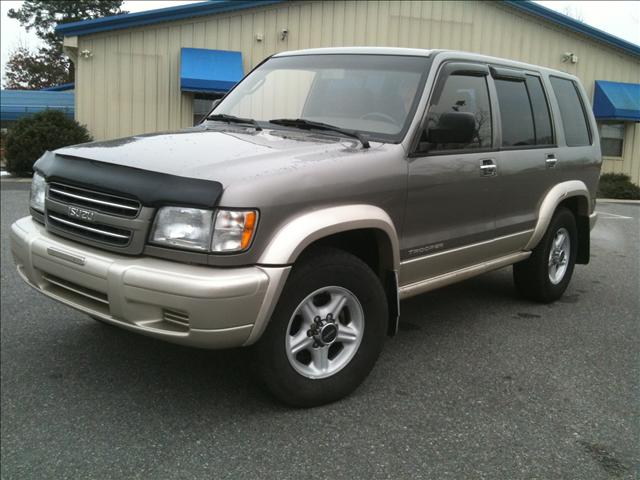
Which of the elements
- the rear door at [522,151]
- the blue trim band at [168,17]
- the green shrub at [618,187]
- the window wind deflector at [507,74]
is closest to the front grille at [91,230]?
the rear door at [522,151]

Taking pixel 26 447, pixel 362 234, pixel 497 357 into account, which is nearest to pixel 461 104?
pixel 362 234

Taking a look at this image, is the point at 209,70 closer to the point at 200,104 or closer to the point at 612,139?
the point at 200,104

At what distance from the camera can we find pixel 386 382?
3.65 metres

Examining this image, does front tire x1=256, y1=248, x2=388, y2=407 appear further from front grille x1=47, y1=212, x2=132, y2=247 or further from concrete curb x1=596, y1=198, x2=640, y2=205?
concrete curb x1=596, y1=198, x2=640, y2=205

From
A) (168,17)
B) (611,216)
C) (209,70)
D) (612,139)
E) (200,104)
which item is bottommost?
(611,216)

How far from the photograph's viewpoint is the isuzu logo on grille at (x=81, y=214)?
3.04 m

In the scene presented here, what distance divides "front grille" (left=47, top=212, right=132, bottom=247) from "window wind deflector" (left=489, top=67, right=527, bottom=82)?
291cm

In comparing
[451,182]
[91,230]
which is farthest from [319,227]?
[451,182]

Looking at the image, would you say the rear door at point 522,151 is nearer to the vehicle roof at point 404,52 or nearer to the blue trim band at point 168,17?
the vehicle roof at point 404,52

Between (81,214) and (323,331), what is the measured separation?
4.37 feet

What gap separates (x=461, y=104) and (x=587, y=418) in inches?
81.2

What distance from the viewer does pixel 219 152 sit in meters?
3.19

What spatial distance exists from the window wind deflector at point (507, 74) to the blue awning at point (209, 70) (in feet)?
34.5

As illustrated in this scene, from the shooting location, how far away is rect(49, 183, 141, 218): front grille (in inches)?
114
